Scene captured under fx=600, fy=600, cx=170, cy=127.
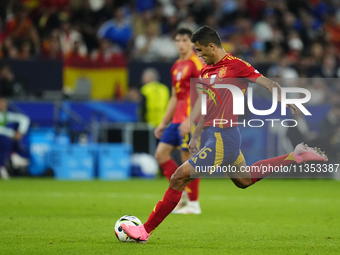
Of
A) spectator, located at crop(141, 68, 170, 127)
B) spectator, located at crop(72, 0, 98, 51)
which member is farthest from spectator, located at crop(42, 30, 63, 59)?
spectator, located at crop(141, 68, 170, 127)

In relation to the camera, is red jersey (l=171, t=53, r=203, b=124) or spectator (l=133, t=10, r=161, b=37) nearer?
red jersey (l=171, t=53, r=203, b=124)

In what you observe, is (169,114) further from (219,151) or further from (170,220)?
(219,151)

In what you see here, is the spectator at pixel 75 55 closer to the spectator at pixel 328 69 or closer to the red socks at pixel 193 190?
the spectator at pixel 328 69

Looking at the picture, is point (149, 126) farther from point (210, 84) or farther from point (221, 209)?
point (210, 84)

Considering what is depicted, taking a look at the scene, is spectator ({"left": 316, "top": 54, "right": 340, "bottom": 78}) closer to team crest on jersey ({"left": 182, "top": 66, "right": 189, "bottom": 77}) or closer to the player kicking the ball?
team crest on jersey ({"left": 182, "top": 66, "right": 189, "bottom": 77})

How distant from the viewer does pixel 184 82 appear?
8352 millimetres

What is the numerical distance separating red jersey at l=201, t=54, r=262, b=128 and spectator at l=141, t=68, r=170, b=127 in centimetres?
884

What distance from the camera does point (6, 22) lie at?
16750 millimetres

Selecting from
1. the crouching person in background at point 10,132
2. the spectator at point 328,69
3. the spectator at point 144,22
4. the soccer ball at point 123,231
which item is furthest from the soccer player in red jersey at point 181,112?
the spectator at point 144,22

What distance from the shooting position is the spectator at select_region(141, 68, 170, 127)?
14742 millimetres

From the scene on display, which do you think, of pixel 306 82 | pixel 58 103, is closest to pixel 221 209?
pixel 58 103

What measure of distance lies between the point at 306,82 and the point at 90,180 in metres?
6.50

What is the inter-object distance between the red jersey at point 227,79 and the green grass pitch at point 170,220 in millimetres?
1234

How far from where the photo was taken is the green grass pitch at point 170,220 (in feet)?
Result: 18.1
